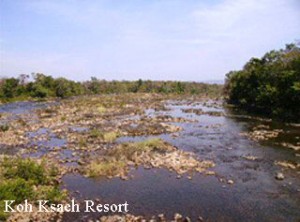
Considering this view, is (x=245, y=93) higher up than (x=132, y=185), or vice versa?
(x=245, y=93)

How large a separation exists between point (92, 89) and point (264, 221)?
91957 mm

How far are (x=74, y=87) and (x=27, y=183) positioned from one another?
7796cm

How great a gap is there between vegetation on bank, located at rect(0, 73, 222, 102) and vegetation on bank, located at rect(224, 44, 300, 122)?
44.5m

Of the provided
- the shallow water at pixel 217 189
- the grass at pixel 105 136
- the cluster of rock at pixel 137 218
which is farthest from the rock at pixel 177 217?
the grass at pixel 105 136

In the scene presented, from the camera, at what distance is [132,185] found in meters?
18.1

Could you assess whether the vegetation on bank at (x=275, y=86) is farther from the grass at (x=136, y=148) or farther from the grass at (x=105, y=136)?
the grass at (x=105, y=136)

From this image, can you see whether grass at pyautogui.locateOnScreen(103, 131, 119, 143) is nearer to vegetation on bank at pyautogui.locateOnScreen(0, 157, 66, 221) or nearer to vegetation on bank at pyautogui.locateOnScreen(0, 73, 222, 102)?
vegetation on bank at pyautogui.locateOnScreen(0, 157, 66, 221)

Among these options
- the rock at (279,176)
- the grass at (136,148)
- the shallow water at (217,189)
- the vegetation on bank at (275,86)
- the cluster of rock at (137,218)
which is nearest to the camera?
the cluster of rock at (137,218)

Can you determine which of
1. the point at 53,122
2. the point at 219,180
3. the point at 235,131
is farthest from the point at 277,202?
the point at 53,122

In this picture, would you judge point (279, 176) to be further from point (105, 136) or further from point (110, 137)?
point (105, 136)

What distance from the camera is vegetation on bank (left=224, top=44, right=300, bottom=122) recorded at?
126 ft

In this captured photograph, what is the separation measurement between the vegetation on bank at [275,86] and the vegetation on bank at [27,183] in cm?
2857

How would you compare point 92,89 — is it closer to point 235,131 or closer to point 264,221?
point 235,131

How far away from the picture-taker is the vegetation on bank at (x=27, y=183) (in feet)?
49.1
